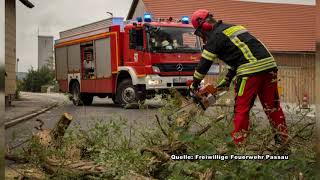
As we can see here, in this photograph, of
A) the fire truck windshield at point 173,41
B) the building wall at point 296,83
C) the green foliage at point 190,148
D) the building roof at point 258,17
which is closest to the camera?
the green foliage at point 190,148

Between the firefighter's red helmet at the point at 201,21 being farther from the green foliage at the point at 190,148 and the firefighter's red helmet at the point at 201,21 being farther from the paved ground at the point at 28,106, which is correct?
the paved ground at the point at 28,106

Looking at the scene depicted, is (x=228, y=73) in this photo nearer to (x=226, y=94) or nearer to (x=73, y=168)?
(x=226, y=94)

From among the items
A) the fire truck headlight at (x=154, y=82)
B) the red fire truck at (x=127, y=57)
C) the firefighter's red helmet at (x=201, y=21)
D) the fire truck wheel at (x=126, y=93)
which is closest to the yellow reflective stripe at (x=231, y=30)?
the firefighter's red helmet at (x=201, y=21)

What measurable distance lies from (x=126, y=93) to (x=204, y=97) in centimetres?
864

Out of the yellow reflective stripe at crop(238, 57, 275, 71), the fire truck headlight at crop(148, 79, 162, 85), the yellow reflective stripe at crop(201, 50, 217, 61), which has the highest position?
the yellow reflective stripe at crop(201, 50, 217, 61)

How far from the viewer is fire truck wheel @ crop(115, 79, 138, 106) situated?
12742 millimetres

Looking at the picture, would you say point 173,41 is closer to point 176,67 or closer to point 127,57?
point 176,67

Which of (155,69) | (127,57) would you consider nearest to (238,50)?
(155,69)

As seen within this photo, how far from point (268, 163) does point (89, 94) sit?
37.2 feet

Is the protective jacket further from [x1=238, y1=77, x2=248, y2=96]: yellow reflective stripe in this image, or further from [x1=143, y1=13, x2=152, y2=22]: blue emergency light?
[x1=143, y1=13, x2=152, y2=22]: blue emergency light

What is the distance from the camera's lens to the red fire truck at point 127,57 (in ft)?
39.3

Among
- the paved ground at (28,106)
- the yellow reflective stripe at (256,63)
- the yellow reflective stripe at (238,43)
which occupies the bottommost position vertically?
the paved ground at (28,106)

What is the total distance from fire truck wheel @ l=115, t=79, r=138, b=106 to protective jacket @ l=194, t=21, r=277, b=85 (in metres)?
8.17

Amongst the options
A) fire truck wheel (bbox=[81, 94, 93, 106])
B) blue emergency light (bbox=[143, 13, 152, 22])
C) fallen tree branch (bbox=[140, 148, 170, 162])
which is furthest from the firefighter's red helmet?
fire truck wheel (bbox=[81, 94, 93, 106])
